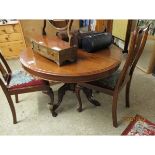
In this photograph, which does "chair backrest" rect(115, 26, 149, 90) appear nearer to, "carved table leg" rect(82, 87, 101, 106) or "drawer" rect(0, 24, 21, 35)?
"carved table leg" rect(82, 87, 101, 106)

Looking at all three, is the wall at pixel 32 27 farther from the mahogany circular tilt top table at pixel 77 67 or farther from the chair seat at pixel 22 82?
the mahogany circular tilt top table at pixel 77 67

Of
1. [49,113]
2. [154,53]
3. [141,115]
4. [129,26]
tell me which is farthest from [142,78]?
[49,113]

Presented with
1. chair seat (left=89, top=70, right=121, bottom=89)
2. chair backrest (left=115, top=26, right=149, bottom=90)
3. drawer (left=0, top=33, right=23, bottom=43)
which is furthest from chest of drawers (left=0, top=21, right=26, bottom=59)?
chair backrest (left=115, top=26, right=149, bottom=90)

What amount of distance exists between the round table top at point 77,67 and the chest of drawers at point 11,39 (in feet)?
5.26

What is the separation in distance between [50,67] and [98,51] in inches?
20.7

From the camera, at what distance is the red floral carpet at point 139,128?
1607 mm

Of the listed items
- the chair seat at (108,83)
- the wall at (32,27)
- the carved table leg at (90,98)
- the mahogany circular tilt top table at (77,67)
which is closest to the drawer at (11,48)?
the wall at (32,27)

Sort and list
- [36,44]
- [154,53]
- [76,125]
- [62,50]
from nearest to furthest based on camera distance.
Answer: [62,50] → [36,44] → [76,125] → [154,53]

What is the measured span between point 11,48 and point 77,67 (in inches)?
85.2

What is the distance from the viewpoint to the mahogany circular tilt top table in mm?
1232

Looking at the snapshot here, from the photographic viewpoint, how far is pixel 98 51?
5.16 feet

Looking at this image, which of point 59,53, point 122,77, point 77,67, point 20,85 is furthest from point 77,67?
point 20,85
